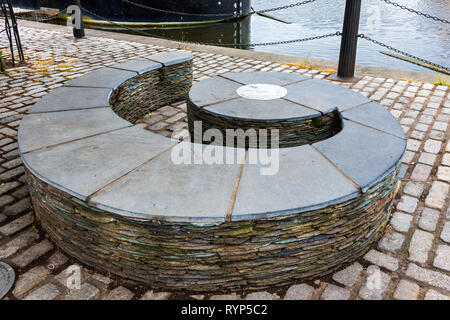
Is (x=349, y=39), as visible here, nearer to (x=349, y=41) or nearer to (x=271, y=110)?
(x=349, y=41)

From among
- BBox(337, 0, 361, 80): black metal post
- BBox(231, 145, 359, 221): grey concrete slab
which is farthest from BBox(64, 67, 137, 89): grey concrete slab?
BBox(337, 0, 361, 80): black metal post

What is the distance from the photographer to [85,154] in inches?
100

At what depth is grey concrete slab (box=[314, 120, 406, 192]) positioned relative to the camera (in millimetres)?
2301

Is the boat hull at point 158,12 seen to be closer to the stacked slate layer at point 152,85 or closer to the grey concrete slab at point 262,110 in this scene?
the stacked slate layer at point 152,85

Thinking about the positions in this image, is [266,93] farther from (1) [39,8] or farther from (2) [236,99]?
(1) [39,8]

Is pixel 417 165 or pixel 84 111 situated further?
pixel 417 165

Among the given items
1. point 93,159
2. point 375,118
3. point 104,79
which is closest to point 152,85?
point 104,79

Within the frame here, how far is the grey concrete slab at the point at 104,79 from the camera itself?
405cm

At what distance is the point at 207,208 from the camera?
1.99 m

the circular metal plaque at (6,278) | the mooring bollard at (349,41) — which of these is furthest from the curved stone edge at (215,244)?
the mooring bollard at (349,41)

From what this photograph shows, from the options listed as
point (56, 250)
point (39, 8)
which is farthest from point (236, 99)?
point (39, 8)

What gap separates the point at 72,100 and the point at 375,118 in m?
2.93
